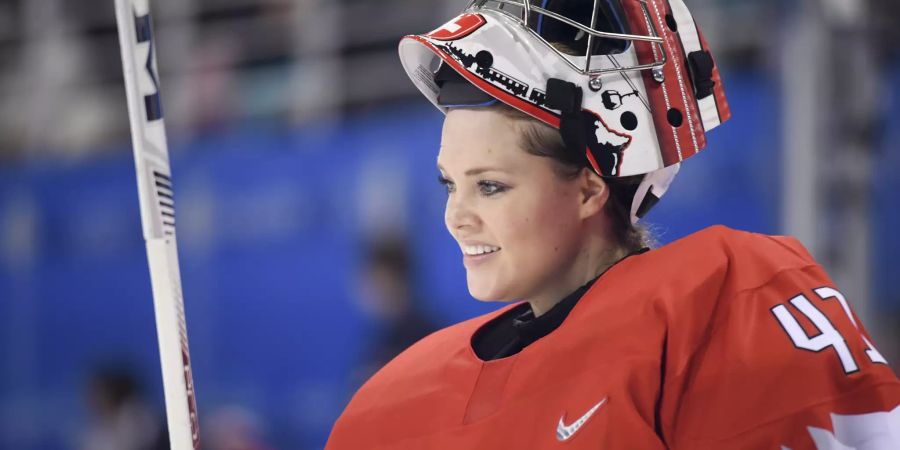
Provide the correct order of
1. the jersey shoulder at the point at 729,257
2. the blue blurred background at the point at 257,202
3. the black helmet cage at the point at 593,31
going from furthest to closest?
the blue blurred background at the point at 257,202, the black helmet cage at the point at 593,31, the jersey shoulder at the point at 729,257

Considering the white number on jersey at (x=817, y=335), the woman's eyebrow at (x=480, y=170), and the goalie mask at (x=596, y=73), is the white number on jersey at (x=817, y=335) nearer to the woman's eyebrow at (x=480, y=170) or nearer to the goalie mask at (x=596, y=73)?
the goalie mask at (x=596, y=73)

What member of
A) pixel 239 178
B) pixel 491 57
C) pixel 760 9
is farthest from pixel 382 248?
pixel 491 57

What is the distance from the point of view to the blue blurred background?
403 centimetres

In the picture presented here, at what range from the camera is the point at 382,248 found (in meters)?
4.26

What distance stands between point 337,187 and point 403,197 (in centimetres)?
38

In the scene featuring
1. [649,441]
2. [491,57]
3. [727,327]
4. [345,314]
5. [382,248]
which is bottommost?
[345,314]

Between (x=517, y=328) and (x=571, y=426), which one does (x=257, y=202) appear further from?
(x=571, y=426)

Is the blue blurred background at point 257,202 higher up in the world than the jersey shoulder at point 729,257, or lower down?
lower down

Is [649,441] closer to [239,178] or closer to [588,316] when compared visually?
[588,316]

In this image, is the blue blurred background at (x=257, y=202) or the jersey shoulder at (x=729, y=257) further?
the blue blurred background at (x=257, y=202)

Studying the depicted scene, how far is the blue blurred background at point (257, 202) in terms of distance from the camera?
4.03 metres

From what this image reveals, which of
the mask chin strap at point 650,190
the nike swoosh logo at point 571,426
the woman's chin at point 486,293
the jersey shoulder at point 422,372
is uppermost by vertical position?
the mask chin strap at point 650,190

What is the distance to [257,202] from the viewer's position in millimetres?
5059

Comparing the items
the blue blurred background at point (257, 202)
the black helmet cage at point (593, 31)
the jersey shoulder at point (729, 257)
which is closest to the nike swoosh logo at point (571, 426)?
the jersey shoulder at point (729, 257)
